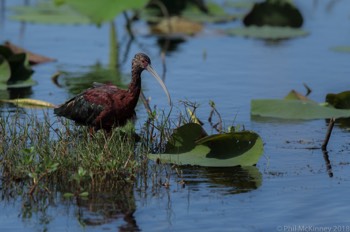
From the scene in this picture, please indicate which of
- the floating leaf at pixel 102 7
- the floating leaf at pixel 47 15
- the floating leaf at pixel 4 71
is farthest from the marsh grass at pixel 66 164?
the floating leaf at pixel 47 15

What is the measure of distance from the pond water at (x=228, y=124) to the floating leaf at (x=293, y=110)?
0.11 meters

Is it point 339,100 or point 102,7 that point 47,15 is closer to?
point 102,7

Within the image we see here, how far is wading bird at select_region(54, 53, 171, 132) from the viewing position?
9.27 metres

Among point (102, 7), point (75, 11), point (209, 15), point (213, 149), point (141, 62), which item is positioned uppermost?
point (209, 15)

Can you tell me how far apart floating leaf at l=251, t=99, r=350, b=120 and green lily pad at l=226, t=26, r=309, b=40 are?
6199 mm

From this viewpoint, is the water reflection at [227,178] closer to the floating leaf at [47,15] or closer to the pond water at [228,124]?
the pond water at [228,124]

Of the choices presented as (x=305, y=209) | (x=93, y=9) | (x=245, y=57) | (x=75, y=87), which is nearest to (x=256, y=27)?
(x=245, y=57)

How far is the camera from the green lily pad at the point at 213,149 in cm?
880

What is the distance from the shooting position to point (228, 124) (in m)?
10.8

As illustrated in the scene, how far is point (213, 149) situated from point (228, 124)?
187 cm

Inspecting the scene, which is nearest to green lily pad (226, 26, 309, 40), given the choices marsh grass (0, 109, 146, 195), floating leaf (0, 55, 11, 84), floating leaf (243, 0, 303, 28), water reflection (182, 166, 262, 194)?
floating leaf (243, 0, 303, 28)

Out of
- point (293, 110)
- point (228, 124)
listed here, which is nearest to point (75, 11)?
point (228, 124)

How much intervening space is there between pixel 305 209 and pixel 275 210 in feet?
0.74

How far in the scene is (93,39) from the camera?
17.9 m
